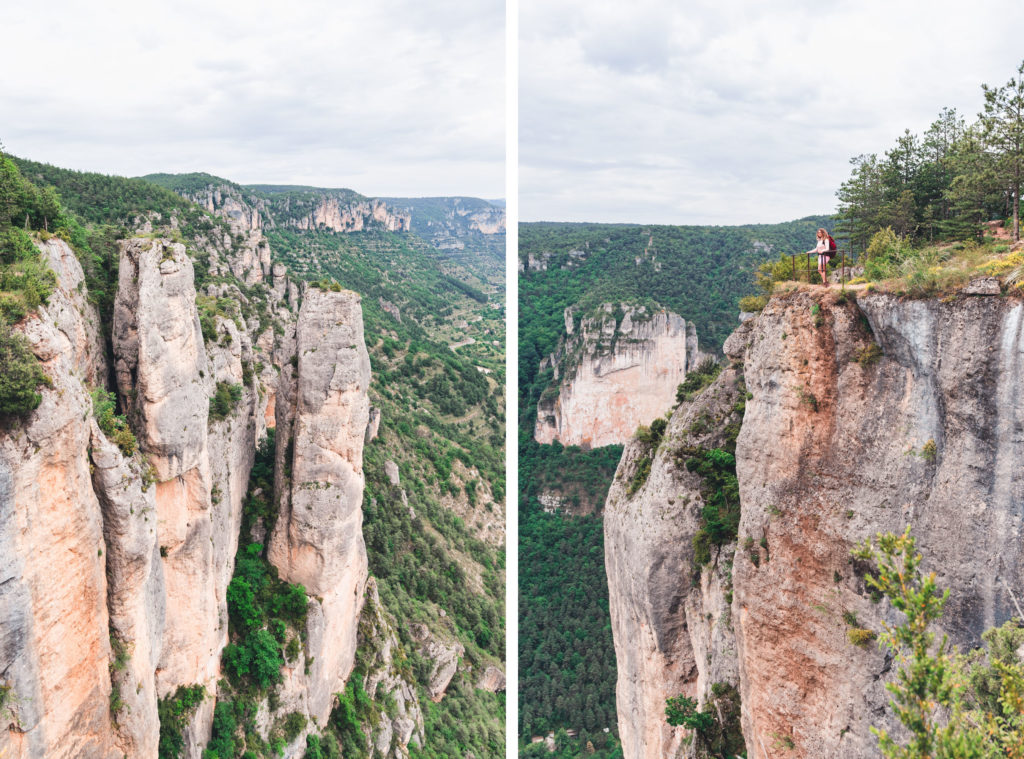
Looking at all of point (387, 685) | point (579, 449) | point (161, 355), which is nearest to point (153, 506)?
point (161, 355)

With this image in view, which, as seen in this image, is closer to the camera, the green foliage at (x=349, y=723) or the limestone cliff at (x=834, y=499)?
the limestone cliff at (x=834, y=499)

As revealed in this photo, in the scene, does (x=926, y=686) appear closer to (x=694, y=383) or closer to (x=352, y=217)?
(x=694, y=383)

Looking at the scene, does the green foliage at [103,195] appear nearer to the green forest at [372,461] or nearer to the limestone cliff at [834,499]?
the green forest at [372,461]

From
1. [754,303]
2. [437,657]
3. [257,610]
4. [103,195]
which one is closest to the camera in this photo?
[754,303]

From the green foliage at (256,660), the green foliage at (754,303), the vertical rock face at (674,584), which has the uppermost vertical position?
the green foliage at (754,303)

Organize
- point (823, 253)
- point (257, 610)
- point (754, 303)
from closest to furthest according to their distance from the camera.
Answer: point (823, 253), point (754, 303), point (257, 610)

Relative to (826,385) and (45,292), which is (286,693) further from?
(826,385)

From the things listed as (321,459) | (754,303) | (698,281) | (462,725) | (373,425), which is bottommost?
(462,725)

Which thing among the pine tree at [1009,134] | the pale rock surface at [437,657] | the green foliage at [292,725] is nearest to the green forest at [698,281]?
the pine tree at [1009,134]
